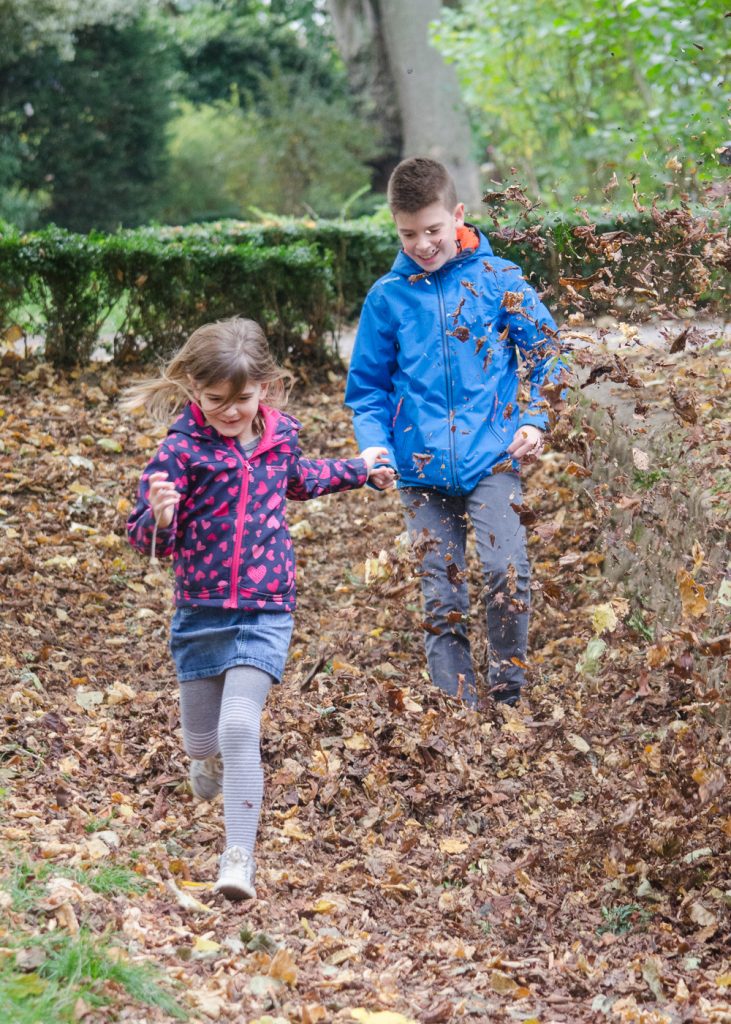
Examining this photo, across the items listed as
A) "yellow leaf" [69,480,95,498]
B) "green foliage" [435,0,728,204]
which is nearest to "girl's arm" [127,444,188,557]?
"yellow leaf" [69,480,95,498]

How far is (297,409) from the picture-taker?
24.9ft

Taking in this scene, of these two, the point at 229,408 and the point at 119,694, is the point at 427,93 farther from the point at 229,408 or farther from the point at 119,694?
the point at 229,408

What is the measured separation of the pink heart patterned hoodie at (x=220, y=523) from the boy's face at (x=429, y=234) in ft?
3.62

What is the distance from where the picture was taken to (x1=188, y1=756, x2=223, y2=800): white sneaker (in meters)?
3.72

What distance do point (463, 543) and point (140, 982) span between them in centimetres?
225

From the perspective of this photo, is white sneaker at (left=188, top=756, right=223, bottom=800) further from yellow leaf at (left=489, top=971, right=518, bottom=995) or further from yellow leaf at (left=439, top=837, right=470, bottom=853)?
yellow leaf at (left=489, top=971, right=518, bottom=995)

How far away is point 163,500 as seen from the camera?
319 cm

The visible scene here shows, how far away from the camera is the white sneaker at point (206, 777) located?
3725 mm

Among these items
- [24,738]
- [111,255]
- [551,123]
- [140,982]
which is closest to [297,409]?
[111,255]

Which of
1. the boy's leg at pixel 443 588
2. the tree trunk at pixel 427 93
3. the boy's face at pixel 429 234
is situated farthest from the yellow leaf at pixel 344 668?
the tree trunk at pixel 427 93

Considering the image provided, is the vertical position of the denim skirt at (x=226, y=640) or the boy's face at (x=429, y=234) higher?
the boy's face at (x=429, y=234)

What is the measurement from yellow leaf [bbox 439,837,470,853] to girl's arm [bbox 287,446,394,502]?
1.15 metres

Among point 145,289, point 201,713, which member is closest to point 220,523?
point 201,713

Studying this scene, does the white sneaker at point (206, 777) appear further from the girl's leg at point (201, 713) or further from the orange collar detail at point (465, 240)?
the orange collar detail at point (465, 240)
